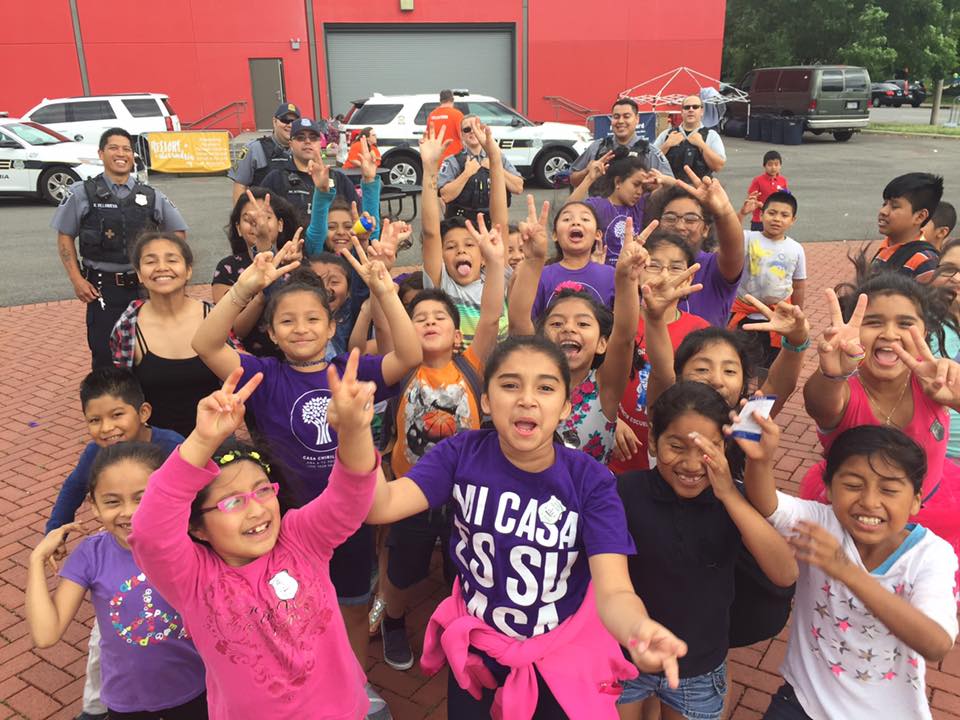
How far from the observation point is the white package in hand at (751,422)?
199 cm

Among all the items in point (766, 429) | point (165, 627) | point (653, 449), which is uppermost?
point (766, 429)

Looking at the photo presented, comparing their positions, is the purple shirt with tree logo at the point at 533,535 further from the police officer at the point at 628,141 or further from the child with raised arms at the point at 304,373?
the police officer at the point at 628,141

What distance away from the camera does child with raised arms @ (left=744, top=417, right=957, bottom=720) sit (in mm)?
1896

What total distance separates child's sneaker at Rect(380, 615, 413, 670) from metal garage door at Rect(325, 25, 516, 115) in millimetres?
22560

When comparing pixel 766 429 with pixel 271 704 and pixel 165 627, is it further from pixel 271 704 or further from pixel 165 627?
pixel 165 627

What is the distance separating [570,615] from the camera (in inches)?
81.6

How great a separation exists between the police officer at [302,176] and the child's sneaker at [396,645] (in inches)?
114

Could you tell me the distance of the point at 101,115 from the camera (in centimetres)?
1709

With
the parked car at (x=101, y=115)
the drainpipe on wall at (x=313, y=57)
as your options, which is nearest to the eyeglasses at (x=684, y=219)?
the parked car at (x=101, y=115)

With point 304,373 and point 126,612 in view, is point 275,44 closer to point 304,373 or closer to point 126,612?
point 304,373

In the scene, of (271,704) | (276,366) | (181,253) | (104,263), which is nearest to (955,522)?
(271,704)

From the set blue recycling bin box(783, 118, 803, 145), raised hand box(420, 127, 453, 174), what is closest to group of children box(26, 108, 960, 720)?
raised hand box(420, 127, 453, 174)

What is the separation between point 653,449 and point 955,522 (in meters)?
1.09

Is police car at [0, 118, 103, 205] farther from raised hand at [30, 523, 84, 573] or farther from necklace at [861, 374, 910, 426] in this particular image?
necklace at [861, 374, 910, 426]
